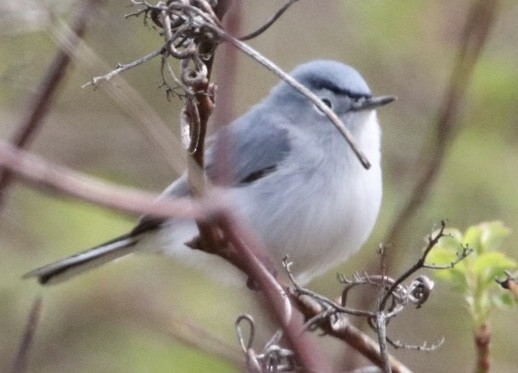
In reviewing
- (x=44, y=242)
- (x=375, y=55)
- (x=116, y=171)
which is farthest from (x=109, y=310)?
(x=375, y=55)

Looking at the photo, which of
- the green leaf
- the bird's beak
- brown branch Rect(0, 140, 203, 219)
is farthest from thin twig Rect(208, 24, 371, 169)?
the bird's beak

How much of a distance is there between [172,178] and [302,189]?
1003 mm

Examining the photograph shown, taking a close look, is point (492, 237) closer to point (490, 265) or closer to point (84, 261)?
point (490, 265)

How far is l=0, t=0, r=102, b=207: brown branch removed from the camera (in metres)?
1.13

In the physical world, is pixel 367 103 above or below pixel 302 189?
above

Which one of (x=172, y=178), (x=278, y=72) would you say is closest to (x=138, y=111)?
(x=278, y=72)

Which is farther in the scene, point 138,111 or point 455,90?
point 455,90

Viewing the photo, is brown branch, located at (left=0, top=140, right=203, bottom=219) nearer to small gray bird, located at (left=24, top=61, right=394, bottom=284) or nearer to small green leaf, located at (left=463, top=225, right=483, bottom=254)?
small green leaf, located at (left=463, top=225, right=483, bottom=254)

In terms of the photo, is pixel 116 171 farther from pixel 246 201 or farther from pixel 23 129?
pixel 23 129

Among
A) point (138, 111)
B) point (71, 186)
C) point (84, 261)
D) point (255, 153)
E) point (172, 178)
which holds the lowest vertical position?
point (172, 178)

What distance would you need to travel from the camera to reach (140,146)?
350 cm

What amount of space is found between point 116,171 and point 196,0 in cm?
250

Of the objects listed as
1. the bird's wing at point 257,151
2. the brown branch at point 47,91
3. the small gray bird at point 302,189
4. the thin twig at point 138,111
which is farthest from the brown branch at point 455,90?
the bird's wing at point 257,151

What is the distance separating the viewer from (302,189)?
2.62m
